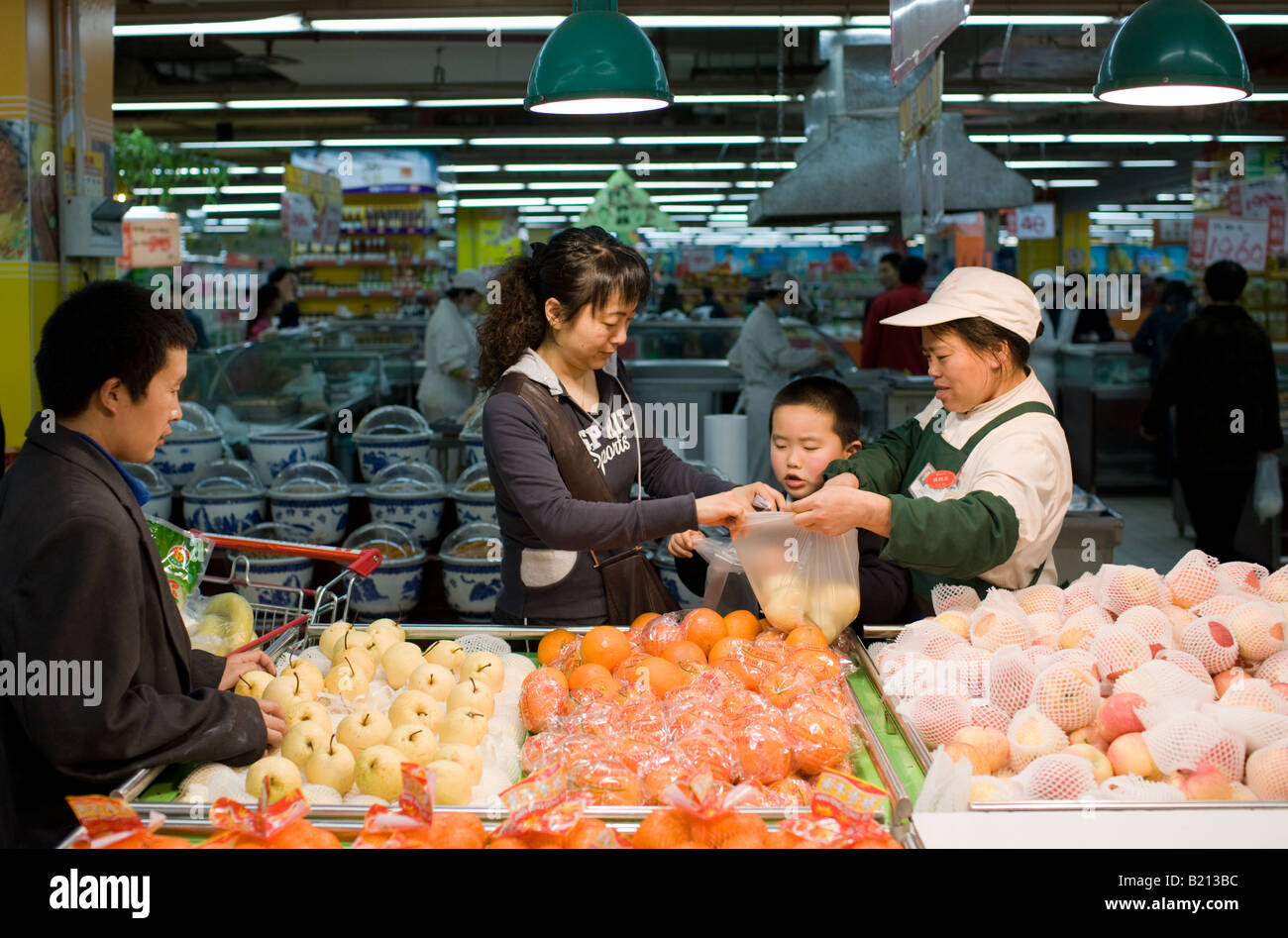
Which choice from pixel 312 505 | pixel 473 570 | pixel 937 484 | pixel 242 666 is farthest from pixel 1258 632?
pixel 312 505

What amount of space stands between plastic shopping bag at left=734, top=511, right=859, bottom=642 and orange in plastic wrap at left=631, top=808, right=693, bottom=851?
3.14ft

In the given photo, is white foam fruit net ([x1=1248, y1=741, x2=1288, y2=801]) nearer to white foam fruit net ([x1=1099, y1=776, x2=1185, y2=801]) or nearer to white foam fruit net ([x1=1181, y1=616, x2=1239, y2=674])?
white foam fruit net ([x1=1099, y1=776, x2=1185, y2=801])

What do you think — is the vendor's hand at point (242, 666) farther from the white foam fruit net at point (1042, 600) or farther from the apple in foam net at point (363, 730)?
the white foam fruit net at point (1042, 600)

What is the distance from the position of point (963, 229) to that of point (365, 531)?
14862 mm

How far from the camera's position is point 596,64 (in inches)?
123

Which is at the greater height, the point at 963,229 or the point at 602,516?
the point at 963,229

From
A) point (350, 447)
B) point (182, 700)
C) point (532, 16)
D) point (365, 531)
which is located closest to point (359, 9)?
point (532, 16)

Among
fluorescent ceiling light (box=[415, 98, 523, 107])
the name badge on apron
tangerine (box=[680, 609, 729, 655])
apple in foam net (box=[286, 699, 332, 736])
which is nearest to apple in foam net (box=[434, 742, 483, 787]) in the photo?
apple in foam net (box=[286, 699, 332, 736])

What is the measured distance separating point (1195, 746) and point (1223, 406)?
17.6 feet

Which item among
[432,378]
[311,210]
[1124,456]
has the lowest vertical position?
[1124,456]

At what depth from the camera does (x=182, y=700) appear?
6.17ft
